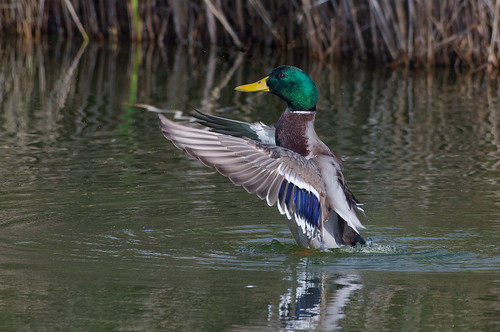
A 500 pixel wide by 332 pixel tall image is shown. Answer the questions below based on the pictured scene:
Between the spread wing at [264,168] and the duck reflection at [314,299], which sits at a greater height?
the spread wing at [264,168]

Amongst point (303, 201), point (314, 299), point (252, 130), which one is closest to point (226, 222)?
point (252, 130)

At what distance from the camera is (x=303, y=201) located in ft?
19.9

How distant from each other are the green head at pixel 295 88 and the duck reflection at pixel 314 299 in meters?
1.14

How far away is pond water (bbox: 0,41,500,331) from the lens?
16.4ft

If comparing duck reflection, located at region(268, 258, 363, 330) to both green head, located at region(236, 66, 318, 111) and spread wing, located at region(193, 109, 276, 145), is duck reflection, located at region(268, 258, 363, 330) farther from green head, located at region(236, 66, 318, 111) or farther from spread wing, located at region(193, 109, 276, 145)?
spread wing, located at region(193, 109, 276, 145)

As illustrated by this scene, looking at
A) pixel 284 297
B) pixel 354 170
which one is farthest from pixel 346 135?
pixel 284 297

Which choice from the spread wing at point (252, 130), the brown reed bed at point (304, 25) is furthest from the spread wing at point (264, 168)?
the brown reed bed at point (304, 25)

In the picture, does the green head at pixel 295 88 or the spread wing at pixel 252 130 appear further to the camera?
the spread wing at pixel 252 130

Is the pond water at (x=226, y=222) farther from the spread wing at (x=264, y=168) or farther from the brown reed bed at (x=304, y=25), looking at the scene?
the brown reed bed at (x=304, y=25)

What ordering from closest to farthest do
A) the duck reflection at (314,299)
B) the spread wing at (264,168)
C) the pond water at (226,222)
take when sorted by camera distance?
the duck reflection at (314,299) → the pond water at (226,222) → the spread wing at (264,168)

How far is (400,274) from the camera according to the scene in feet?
18.6

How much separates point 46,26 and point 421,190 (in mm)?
11349

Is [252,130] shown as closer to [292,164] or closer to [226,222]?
[226,222]

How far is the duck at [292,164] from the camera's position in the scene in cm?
579
